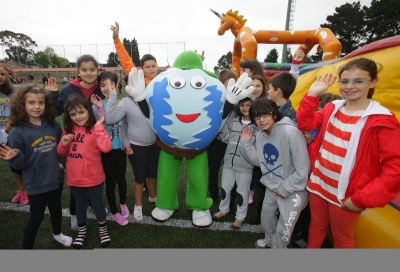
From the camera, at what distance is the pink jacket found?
231cm

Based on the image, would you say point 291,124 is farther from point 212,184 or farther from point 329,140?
point 212,184

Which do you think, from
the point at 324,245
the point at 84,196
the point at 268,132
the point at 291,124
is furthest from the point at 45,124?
the point at 324,245

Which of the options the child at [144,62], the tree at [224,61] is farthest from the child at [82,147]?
the tree at [224,61]

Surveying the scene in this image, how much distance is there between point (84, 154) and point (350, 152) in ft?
6.79

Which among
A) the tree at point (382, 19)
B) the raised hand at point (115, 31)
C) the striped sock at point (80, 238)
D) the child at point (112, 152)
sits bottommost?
the striped sock at point (80, 238)

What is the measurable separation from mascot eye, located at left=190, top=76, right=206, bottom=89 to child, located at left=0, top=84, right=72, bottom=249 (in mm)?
1236

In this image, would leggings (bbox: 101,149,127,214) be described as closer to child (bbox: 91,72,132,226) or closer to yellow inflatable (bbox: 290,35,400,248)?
child (bbox: 91,72,132,226)

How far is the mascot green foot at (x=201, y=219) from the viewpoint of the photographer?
279 cm

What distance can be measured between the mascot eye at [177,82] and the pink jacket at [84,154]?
74 cm

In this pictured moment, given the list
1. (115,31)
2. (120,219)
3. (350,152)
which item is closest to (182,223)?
(120,219)

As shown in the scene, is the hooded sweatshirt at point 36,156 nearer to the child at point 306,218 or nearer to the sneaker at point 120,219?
the sneaker at point 120,219

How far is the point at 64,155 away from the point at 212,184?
1826mm

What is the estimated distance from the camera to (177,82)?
235 cm

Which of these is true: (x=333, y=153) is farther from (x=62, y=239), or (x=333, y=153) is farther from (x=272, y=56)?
(x=272, y=56)
